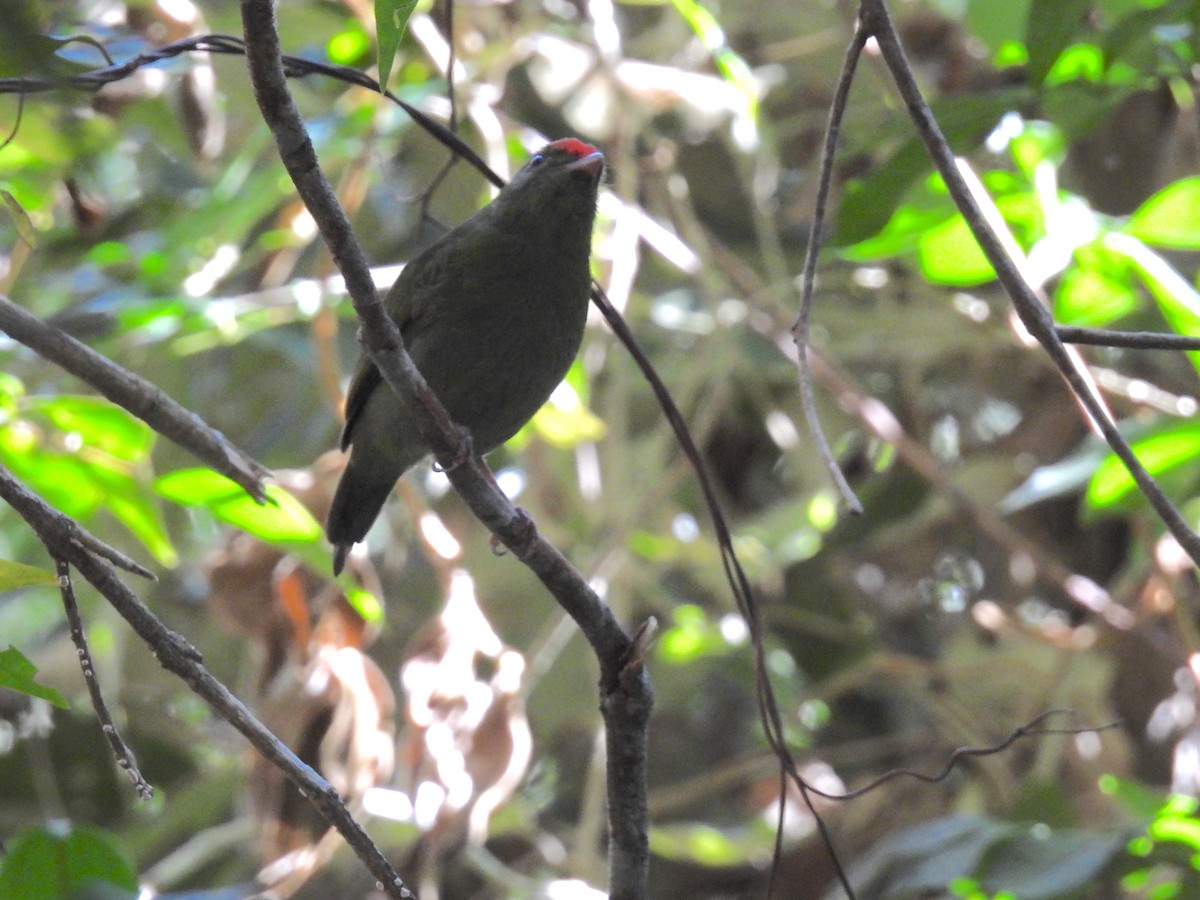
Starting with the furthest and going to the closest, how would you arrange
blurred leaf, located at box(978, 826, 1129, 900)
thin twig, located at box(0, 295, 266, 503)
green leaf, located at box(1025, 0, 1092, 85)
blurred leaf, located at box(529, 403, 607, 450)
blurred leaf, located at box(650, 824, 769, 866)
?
blurred leaf, located at box(650, 824, 769, 866) < blurred leaf, located at box(529, 403, 607, 450) < blurred leaf, located at box(978, 826, 1129, 900) < green leaf, located at box(1025, 0, 1092, 85) < thin twig, located at box(0, 295, 266, 503)

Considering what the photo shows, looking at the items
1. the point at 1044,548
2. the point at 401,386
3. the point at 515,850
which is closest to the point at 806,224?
the point at 1044,548

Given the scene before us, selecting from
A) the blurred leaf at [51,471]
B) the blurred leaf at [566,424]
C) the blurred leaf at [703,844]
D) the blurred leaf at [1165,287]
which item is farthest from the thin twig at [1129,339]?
the blurred leaf at [703,844]

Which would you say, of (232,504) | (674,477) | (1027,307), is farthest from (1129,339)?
(674,477)

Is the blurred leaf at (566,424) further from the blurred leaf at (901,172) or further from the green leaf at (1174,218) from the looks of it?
the green leaf at (1174,218)

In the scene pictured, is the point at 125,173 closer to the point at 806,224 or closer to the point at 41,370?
the point at 41,370

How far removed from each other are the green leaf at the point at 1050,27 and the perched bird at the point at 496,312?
42.5 inches

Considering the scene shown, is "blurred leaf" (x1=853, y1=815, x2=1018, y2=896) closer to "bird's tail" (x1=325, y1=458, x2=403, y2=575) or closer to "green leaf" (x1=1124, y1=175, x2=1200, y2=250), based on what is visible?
"green leaf" (x1=1124, y1=175, x2=1200, y2=250)

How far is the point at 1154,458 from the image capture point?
9.09ft

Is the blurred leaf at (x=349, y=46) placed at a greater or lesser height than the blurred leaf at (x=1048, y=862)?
greater

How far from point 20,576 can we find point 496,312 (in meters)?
1.37

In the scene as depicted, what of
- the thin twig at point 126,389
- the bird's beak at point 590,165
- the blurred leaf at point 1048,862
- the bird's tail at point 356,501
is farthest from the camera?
the bird's tail at point 356,501

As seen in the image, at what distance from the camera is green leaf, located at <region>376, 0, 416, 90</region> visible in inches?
67.1

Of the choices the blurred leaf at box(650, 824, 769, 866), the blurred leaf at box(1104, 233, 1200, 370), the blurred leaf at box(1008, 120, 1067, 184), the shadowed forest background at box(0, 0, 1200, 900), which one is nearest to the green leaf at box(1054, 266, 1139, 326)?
the shadowed forest background at box(0, 0, 1200, 900)

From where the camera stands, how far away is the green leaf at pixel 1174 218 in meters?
2.69
